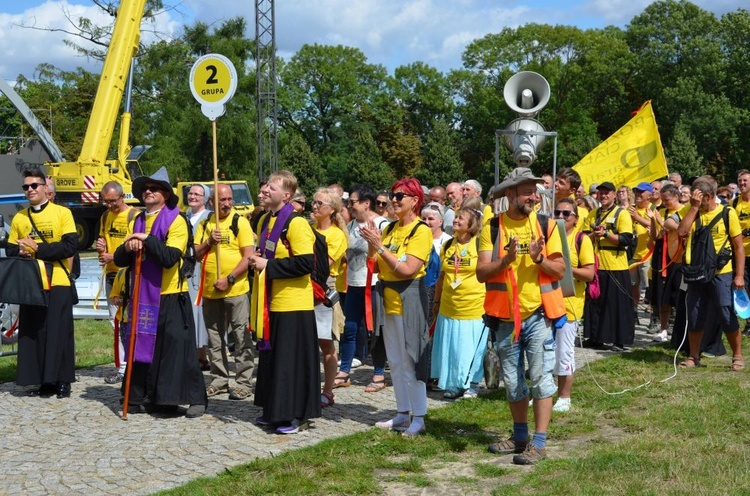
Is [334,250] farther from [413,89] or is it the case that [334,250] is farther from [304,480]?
[413,89]

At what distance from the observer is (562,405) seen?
7.27 metres

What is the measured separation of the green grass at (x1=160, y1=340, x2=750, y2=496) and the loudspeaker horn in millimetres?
3980

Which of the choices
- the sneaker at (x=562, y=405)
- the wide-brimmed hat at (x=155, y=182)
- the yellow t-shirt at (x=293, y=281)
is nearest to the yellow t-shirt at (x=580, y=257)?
the sneaker at (x=562, y=405)

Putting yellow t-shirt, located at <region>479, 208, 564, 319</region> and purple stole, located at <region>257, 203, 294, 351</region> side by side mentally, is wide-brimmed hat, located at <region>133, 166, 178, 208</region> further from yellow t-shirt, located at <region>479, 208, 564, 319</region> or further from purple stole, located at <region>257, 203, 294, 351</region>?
yellow t-shirt, located at <region>479, 208, 564, 319</region>

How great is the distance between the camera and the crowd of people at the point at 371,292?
5828 millimetres

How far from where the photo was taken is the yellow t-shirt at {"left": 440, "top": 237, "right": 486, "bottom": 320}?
7.86 m

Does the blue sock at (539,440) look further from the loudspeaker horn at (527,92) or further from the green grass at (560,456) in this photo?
the loudspeaker horn at (527,92)

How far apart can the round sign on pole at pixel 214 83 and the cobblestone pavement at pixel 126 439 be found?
266 centimetres

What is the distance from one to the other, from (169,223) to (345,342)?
7.63 ft

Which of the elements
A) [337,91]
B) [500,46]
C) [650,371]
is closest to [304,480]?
[650,371]

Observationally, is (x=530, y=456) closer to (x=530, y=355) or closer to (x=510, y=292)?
(x=530, y=355)

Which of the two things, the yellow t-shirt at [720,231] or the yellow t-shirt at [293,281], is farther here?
the yellow t-shirt at [720,231]

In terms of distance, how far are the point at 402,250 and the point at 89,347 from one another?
598 centimetres

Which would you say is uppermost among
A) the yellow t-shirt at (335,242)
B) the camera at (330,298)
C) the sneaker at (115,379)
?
the yellow t-shirt at (335,242)
